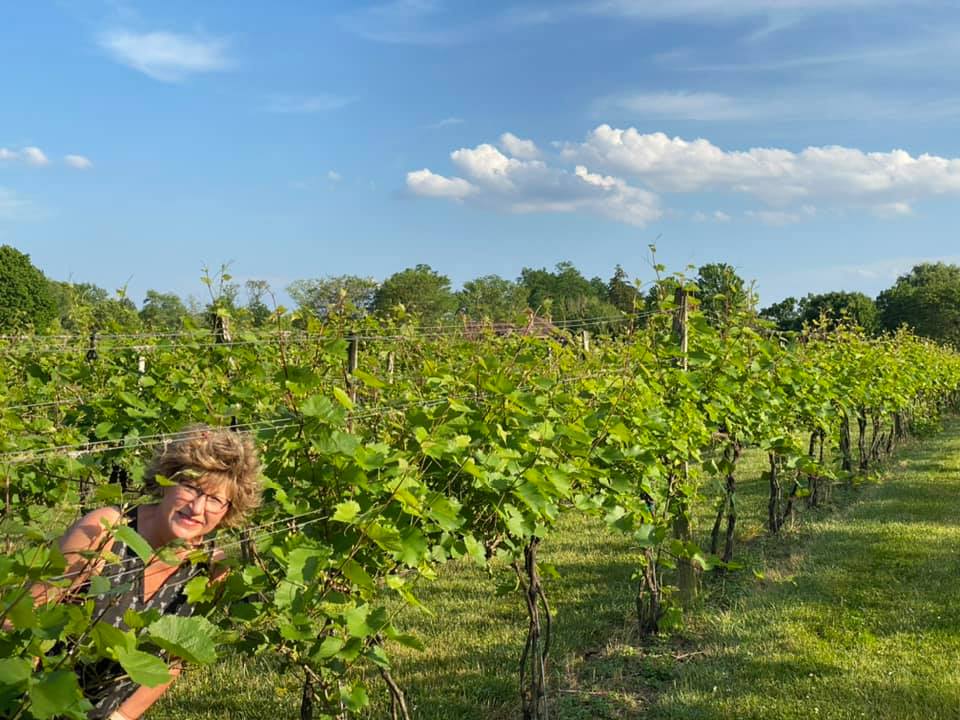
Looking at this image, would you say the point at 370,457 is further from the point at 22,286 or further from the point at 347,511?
the point at 22,286

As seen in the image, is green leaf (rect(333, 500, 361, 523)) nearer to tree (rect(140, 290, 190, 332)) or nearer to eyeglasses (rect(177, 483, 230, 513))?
eyeglasses (rect(177, 483, 230, 513))

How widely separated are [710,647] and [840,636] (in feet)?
2.49

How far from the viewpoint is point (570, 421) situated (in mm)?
3053

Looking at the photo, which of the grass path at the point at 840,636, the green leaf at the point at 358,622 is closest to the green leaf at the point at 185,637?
the green leaf at the point at 358,622

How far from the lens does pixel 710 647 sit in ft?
14.3

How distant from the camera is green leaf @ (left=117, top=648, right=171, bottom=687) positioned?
123 cm

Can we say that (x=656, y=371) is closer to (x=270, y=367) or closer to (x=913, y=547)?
(x=270, y=367)

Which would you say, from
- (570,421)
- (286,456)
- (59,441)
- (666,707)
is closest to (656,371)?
(570,421)

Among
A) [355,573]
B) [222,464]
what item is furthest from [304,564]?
[222,464]

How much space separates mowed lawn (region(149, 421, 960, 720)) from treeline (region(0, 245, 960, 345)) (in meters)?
1.80

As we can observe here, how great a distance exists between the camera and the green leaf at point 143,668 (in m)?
1.23

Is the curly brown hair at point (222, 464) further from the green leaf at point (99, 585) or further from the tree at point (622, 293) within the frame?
the tree at point (622, 293)

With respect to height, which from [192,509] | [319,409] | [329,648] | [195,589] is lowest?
[329,648]

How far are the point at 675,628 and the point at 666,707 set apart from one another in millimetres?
984
